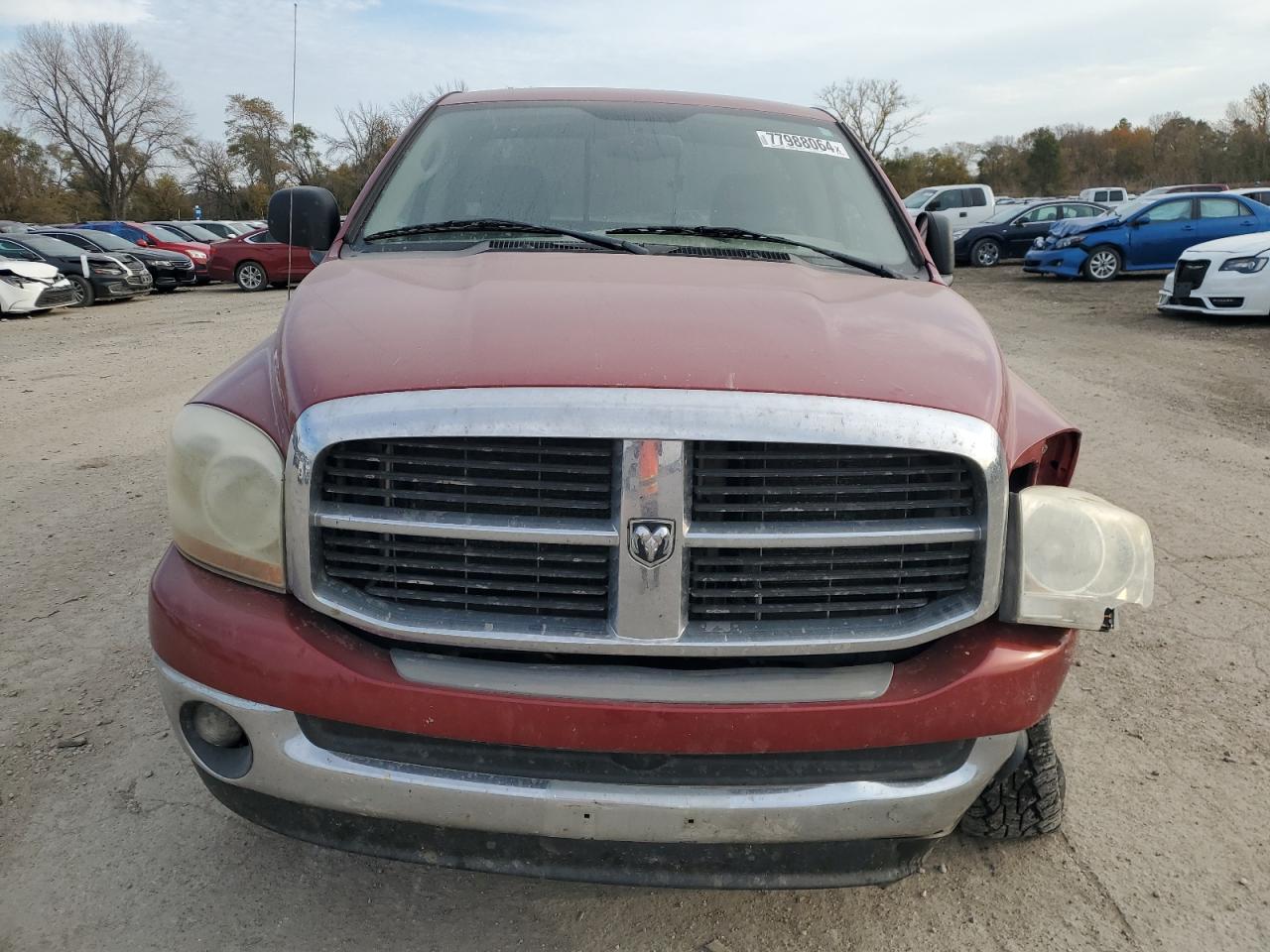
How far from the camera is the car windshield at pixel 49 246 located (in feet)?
60.6

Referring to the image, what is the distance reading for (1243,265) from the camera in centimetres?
1214

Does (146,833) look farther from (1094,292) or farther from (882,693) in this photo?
(1094,292)

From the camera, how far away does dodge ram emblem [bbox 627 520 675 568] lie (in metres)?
1.79

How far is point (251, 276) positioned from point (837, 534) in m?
22.5

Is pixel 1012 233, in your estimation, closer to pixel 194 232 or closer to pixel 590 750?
pixel 194 232

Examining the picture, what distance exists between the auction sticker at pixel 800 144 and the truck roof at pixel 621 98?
25cm

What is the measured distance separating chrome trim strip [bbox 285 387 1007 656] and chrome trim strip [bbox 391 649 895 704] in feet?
0.17

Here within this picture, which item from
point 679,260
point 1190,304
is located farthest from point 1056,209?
point 679,260

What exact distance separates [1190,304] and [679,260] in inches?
486

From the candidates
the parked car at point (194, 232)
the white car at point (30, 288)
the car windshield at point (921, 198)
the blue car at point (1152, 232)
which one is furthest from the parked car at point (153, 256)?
the blue car at point (1152, 232)

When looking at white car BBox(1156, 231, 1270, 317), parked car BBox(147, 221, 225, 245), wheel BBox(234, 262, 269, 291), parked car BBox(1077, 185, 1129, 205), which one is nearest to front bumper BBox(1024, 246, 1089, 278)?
white car BBox(1156, 231, 1270, 317)

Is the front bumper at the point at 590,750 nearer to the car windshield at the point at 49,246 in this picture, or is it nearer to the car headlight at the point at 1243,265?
the car headlight at the point at 1243,265

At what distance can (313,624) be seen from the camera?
6.37 ft

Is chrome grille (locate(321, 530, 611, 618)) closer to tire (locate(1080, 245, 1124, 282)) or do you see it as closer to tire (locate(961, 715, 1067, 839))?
tire (locate(961, 715, 1067, 839))
